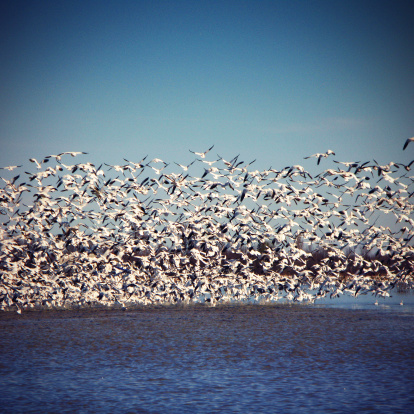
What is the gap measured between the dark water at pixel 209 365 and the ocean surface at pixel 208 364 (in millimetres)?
22

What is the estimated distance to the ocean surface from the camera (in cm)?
860

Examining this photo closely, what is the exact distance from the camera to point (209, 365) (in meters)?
11.7

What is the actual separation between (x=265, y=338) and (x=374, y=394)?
6.68 m

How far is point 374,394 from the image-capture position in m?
8.94

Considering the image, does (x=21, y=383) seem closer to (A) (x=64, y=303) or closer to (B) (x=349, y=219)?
(A) (x=64, y=303)

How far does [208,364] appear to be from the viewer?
11773 mm

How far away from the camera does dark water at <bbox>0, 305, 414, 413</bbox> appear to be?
8617 millimetres

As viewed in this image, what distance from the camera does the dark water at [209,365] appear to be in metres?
8.62

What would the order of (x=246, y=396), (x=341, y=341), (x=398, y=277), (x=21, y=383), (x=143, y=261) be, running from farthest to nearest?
(x=398, y=277)
(x=143, y=261)
(x=341, y=341)
(x=21, y=383)
(x=246, y=396)

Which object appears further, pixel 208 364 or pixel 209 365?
pixel 208 364

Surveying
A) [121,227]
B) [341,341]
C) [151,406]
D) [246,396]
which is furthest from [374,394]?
[121,227]

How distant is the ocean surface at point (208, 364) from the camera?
28.2 ft

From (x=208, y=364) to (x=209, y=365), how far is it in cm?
12

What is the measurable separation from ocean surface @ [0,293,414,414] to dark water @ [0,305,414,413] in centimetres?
2
